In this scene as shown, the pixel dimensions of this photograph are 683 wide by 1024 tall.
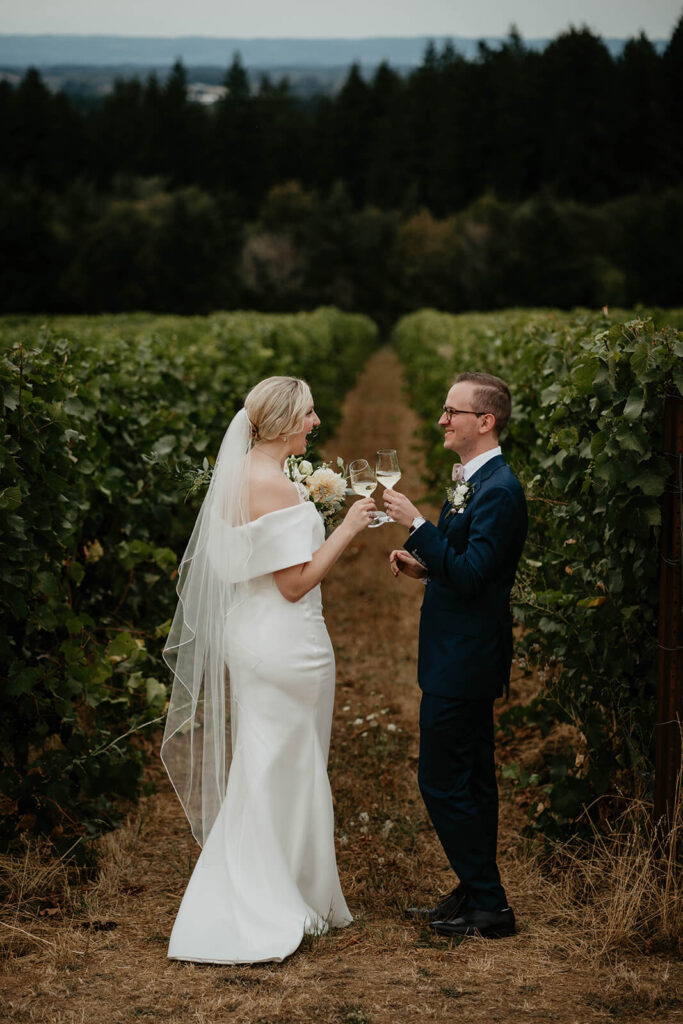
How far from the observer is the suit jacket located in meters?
3.60

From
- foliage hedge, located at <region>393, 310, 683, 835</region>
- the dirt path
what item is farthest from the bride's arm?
the dirt path

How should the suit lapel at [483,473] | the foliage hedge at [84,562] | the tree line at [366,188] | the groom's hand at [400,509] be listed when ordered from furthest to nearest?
the tree line at [366,188] → the foliage hedge at [84,562] → the suit lapel at [483,473] → the groom's hand at [400,509]

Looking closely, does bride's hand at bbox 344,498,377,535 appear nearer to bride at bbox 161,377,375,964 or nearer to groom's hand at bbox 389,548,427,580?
bride at bbox 161,377,375,964

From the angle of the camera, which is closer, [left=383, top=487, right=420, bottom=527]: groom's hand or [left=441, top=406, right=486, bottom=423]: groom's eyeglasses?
[left=383, top=487, right=420, bottom=527]: groom's hand

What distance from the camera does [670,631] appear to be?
3.90 meters

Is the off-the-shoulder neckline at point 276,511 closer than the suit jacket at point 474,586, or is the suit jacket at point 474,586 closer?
the suit jacket at point 474,586

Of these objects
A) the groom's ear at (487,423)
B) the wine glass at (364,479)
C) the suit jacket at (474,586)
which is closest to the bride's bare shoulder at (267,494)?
the wine glass at (364,479)

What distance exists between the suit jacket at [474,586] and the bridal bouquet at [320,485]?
0.47 meters

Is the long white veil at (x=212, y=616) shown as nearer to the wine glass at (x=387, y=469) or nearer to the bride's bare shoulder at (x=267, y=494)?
the bride's bare shoulder at (x=267, y=494)

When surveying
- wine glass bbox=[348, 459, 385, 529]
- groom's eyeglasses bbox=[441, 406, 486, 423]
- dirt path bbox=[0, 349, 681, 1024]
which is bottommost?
dirt path bbox=[0, 349, 681, 1024]

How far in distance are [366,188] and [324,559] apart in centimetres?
9089

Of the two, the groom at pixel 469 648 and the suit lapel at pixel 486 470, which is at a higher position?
the suit lapel at pixel 486 470

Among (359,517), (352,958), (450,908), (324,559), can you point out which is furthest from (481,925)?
(359,517)

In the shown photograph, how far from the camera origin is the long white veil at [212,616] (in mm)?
3910
